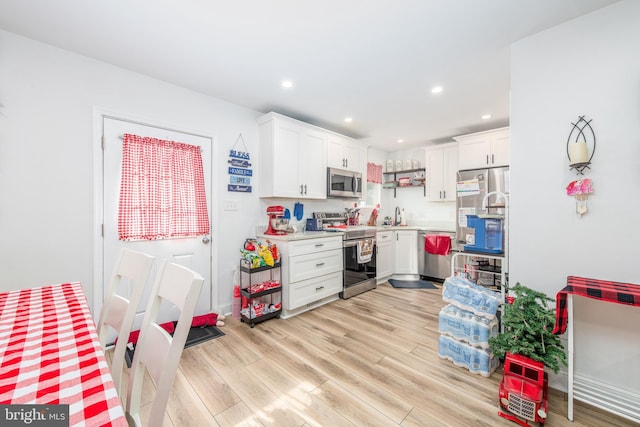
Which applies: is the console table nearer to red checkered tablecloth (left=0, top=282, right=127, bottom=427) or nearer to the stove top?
red checkered tablecloth (left=0, top=282, right=127, bottom=427)

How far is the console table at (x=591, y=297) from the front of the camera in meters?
1.40

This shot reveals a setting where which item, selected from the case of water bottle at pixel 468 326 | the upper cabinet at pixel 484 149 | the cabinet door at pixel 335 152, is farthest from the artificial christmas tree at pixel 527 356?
the cabinet door at pixel 335 152

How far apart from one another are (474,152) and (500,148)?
1.07ft

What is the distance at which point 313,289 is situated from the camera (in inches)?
126

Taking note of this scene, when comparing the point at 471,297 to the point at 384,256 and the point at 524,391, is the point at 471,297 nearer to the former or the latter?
the point at 524,391

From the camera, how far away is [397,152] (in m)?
5.49

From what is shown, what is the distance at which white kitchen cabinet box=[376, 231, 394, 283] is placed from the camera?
4.23 meters

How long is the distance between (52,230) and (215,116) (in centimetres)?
179

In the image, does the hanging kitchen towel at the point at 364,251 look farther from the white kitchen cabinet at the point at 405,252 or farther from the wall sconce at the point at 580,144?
the wall sconce at the point at 580,144

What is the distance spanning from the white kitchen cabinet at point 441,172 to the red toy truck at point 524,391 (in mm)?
3169

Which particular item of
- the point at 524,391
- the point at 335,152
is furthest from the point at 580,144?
the point at 335,152

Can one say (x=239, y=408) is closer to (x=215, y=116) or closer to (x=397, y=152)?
(x=215, y=116)
